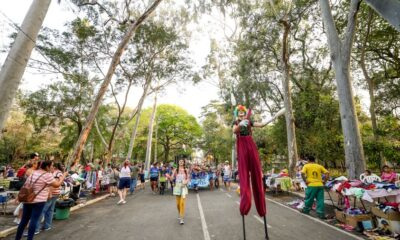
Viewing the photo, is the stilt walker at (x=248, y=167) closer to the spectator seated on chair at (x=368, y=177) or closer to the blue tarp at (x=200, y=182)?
the spectator seated on chair at (x=368, y=177)

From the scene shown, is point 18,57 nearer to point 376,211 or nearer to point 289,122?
point 376,211

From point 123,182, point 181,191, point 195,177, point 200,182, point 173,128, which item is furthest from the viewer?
point 173,128

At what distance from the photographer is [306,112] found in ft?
56.3

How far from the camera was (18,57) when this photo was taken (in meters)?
5.02

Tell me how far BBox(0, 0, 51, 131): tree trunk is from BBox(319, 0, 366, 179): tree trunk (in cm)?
975

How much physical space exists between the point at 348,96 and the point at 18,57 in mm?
10197

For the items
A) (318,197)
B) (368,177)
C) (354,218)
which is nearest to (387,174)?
(368,177)

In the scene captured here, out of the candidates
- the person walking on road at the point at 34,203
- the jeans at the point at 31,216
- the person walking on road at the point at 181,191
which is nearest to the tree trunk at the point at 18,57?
the person walking on road at the point at 34,203

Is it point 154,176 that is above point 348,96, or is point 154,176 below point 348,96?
below

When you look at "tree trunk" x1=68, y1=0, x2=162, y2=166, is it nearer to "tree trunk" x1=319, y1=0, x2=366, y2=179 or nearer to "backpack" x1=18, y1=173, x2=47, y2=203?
"backpack" x1=18, y1=173, x2=47, y2=203

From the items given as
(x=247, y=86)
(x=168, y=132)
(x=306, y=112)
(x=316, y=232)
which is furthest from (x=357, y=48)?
(x=168, y=132)

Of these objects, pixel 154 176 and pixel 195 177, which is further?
pixel 195 177

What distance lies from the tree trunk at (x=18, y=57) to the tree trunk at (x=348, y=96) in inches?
384

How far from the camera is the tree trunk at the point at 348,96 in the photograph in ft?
26.0
